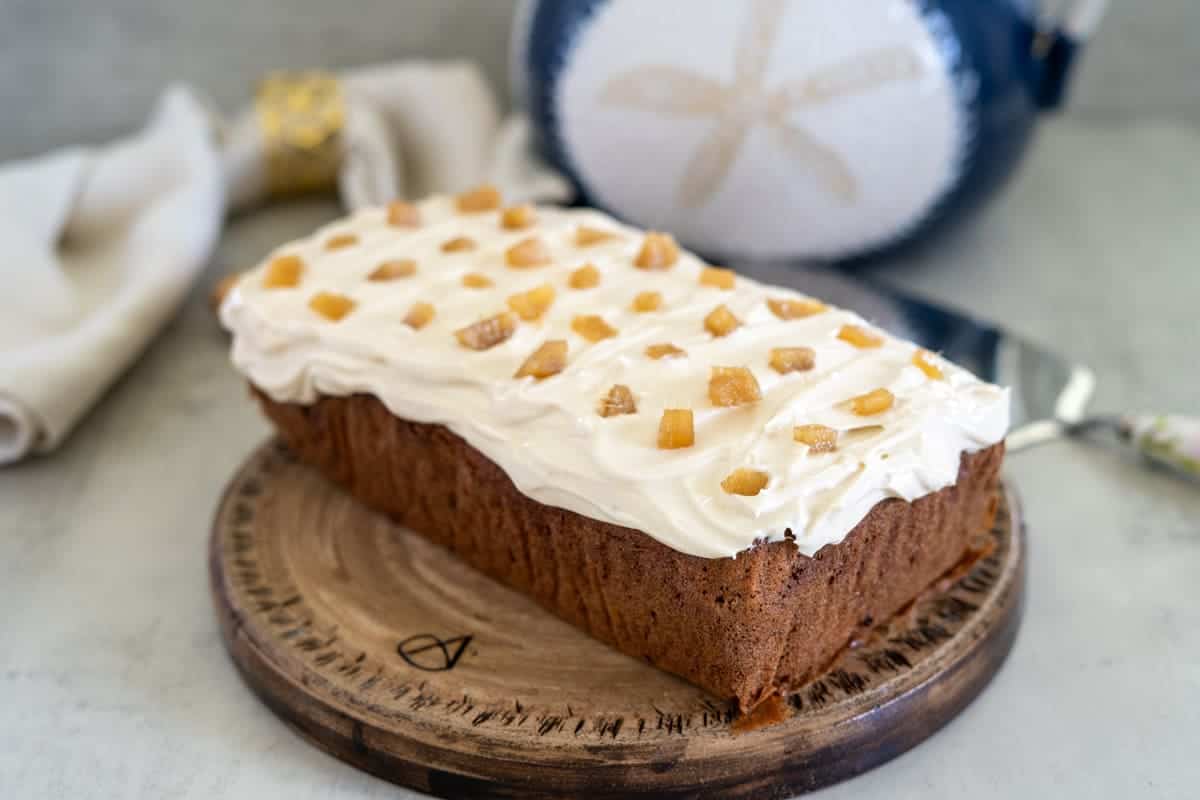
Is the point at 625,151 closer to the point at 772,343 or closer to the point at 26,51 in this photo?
the point at 772,343

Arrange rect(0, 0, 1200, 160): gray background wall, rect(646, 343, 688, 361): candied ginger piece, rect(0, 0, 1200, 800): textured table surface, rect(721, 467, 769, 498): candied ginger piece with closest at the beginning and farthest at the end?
rect(721, 467, 769, 498): candied ginger piece < rect(0, 0, 1200, 800): textured table surface < rect(646, 343, 688, 361): candied ginger piece < rect(0, 0, 1200, 160): gray background wall

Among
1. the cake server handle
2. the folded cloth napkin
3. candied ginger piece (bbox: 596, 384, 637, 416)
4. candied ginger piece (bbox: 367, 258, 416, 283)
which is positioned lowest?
the folded cloth napkin

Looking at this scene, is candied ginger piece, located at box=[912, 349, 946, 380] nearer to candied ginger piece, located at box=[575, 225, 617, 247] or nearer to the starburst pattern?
candied ginger piece, located at box=[575, 225, 617, 247]

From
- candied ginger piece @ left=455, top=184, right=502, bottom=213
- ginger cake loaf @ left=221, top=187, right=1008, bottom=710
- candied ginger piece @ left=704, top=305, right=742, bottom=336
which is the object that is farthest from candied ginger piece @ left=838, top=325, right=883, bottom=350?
candied ginger piece @ left=455, top=184, right=502, bottom=213

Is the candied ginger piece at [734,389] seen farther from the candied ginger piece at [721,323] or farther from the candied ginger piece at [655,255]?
the candied ginger piece at [655,255]

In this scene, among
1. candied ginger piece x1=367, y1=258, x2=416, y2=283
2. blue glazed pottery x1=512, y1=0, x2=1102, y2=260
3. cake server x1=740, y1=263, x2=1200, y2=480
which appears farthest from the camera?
blue glazed pottery x1=512, y1=0, x2=1102, y2=260

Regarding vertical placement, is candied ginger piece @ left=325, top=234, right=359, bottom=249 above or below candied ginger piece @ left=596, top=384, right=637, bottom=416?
below

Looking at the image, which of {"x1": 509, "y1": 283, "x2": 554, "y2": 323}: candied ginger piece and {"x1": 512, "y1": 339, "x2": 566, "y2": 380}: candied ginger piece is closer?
{"x1": 512, "y1": 339, "x2": 566, "y2": 380}: candied ginger piece
